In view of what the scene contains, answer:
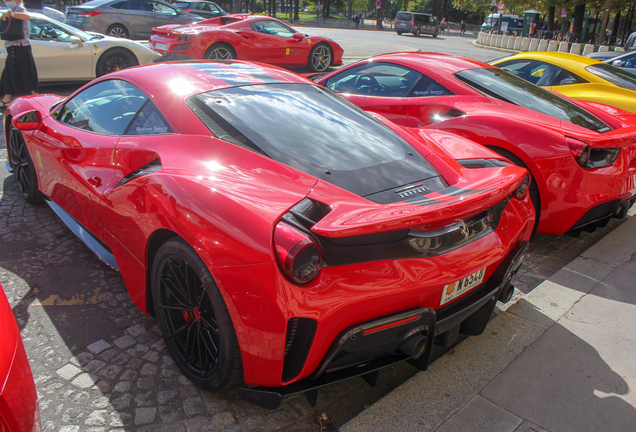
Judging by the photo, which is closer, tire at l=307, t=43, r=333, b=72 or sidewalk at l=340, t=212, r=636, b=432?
sidewalk at l=340, t=212, r=636, b=432

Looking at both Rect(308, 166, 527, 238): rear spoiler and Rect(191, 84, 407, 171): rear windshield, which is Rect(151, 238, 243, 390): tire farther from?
Rect(191, 84, 407, 171): rear windshield

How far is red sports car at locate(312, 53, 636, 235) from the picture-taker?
3625 mm

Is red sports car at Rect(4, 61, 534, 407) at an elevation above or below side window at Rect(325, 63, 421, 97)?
below

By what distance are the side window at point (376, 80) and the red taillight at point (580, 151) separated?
1732mm

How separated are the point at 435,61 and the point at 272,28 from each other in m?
7.48

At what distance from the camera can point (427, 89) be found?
4.71 metres

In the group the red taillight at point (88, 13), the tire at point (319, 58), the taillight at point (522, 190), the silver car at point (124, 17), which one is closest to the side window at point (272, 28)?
the tire at point (319, 58)

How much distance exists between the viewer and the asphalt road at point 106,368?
7.06ft

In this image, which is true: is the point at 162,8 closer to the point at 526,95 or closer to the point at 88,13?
the point at 88,13

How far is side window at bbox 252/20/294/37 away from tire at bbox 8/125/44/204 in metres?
7.80

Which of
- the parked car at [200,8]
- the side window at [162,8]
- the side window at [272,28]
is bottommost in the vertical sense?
the side window at [272,28]

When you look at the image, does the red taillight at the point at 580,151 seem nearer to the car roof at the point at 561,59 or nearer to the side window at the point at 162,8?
the car roof at the point at 561,59

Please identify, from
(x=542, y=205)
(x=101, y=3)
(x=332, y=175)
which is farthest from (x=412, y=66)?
(x=101, y=3)

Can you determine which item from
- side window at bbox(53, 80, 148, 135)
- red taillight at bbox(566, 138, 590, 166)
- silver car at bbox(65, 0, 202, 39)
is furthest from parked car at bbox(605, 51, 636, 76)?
silver car at bbox(65, 0, 202, 39)
